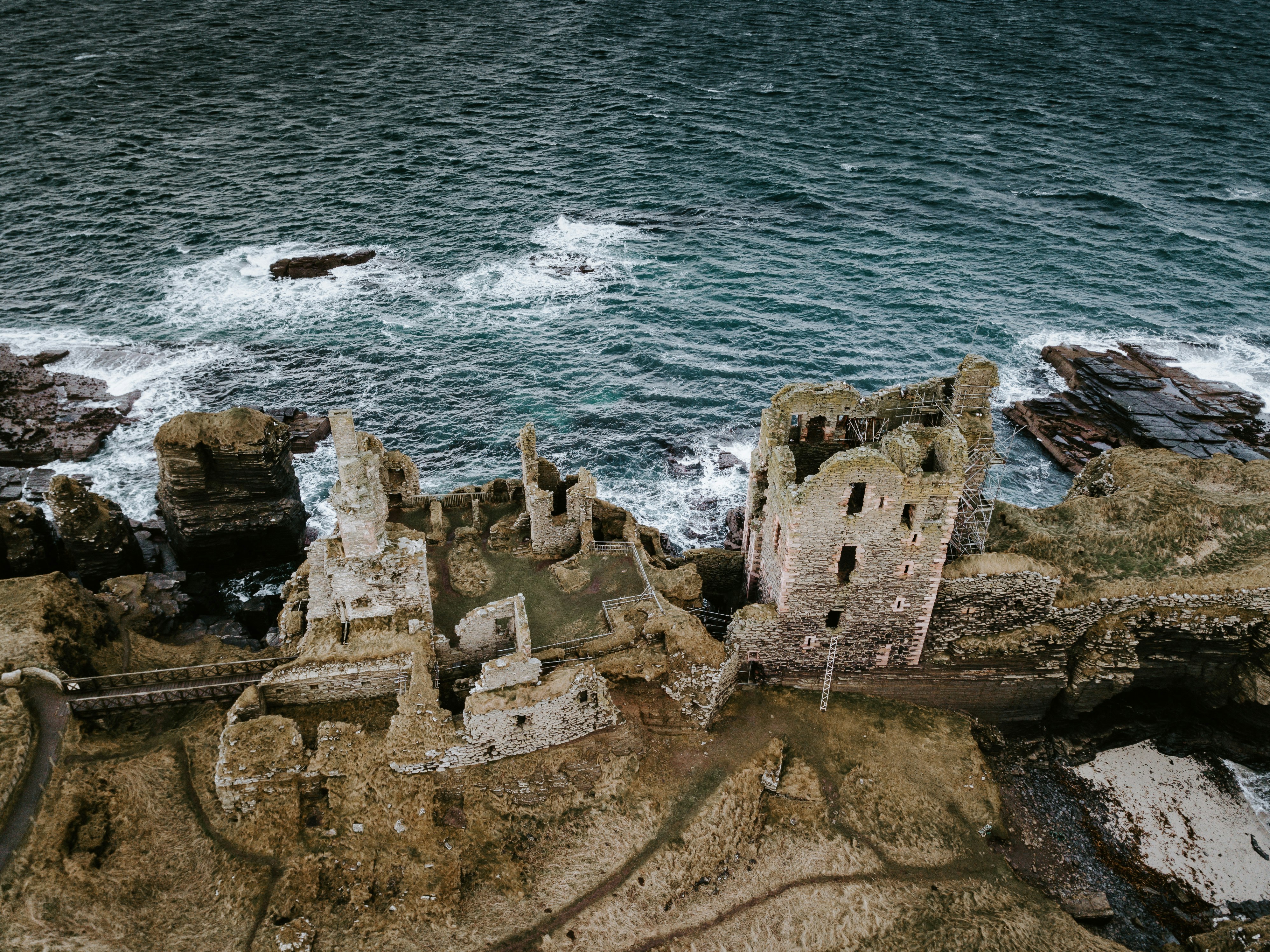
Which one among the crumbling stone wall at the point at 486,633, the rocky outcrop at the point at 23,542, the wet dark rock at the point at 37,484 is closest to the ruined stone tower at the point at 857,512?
the crumbling stone wall at the point at 486,633

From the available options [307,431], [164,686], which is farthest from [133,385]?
[164,686]

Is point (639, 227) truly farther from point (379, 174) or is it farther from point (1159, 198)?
point (1159, 198)

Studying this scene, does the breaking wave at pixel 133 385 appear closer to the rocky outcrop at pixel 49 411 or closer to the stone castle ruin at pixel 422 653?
the rocky outcrop at pixel 49 411

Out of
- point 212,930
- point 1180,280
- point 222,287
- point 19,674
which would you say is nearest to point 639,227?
point 222,287

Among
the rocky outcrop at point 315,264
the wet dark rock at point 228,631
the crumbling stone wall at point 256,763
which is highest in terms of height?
the crumbling stone wall at point 256,763

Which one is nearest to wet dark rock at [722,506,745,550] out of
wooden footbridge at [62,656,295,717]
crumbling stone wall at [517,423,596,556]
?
crumbling stone wall at [517,423,596,556]

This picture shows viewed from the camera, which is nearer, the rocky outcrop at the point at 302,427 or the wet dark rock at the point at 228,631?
the wet dark rock at the point at 228,631
